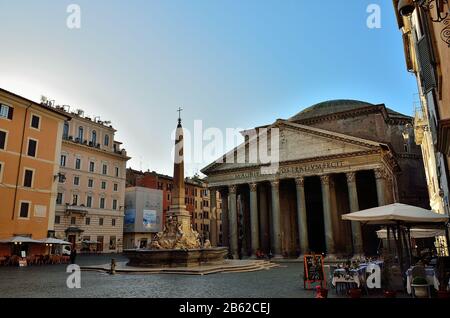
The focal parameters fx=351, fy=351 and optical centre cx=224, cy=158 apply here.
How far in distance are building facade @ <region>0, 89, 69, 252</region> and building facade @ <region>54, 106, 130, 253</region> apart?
7139mm

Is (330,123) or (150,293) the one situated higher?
(330,123)

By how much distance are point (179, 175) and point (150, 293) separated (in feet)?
27.0

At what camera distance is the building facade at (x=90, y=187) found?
33344 mm

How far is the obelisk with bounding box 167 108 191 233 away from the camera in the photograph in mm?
16312

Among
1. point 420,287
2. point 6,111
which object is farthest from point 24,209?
point 420,287

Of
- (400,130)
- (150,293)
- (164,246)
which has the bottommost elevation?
(150,293)

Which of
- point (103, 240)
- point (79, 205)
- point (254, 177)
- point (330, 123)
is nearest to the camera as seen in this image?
point (254, 177)

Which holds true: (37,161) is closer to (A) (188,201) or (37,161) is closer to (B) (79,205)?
(B) (79,205)

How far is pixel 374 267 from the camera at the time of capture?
9633 millimetres

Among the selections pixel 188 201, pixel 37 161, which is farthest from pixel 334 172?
pixel 188 201

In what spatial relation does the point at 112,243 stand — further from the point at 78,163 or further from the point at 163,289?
the point at 163,289

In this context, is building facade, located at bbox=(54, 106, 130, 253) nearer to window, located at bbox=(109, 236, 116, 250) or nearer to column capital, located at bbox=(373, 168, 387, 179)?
window, located at bbox=(109, 236, 116, 250)

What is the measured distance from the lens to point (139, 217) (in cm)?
4244

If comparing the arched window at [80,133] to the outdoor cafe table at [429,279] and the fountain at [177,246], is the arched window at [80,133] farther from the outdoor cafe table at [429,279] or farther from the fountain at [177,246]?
the outdoor cafe table at [429,279]
